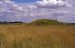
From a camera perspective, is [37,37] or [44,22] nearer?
[37,37]

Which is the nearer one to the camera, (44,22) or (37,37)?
(37,37)

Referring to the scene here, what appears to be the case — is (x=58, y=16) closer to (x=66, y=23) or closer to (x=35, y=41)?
(x=66, y=23)

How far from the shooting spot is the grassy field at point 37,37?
1.08 metres

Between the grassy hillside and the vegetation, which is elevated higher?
the grassy hillside

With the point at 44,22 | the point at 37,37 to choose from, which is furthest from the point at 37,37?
→ the point at 44,22

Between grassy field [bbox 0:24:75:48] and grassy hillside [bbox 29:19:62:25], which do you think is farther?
grassy hillside [bbox 29:19:62:25]

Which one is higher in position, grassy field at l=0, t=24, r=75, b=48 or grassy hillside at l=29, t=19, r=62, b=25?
grassy hillside at l=29, t=19, r=62, b=25

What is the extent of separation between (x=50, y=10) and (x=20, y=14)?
16 cm

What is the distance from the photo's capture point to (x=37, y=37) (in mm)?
1105

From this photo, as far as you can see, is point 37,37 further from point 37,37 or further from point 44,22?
point 44,22

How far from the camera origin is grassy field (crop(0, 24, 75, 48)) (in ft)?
3.54

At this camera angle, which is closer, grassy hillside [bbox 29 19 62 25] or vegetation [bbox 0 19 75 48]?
vegetation [bbox 0 19 75 48]

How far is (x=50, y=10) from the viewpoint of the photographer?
1.38 meters

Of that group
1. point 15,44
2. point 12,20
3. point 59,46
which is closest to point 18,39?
point 15,44
